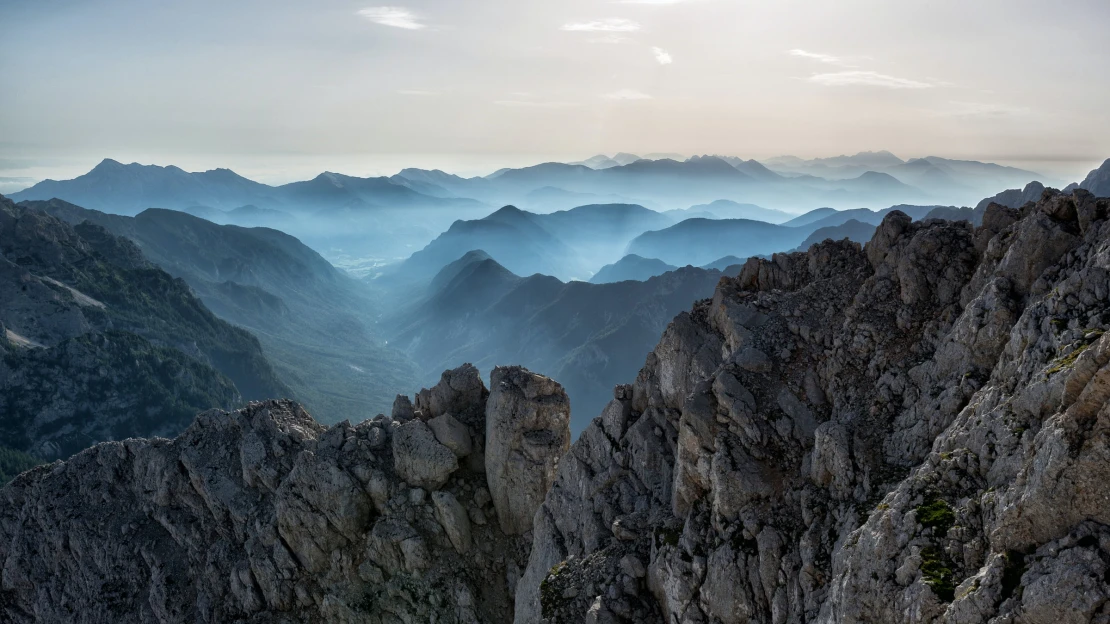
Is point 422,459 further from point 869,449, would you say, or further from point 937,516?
point 937,516

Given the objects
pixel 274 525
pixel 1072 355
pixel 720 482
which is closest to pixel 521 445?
pixel 274 525

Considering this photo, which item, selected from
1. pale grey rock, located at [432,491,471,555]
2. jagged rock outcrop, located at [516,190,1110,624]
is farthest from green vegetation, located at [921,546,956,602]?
pale grey rock, located at [432,491,471,555]

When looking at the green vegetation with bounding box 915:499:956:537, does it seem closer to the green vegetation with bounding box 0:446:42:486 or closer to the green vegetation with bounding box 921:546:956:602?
the green vegetation with bounding box 921:546:956:602

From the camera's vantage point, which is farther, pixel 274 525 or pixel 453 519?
pixel 274 525

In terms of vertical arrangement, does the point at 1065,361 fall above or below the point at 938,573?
above

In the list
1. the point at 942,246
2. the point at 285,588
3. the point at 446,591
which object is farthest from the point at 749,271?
the point at 285,588

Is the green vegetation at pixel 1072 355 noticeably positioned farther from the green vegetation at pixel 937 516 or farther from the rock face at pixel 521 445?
the rock face at pixel 521 445

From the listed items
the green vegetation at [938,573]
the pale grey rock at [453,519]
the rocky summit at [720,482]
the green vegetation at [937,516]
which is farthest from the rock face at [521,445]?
the green vegetation at [938,573]

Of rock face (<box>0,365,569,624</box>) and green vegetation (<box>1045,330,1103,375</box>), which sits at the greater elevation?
green vegetation (<box>1045,330,1103,375</box>)

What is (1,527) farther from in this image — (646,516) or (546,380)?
(646,516)
